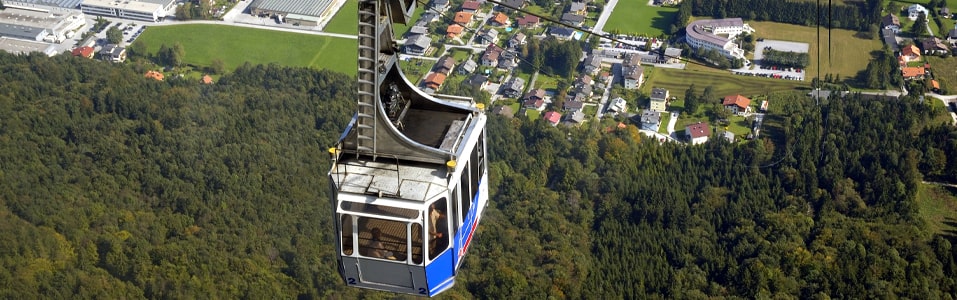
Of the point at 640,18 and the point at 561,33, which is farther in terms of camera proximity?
the point at 640,18

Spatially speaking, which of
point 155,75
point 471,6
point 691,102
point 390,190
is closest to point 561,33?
point 471,6

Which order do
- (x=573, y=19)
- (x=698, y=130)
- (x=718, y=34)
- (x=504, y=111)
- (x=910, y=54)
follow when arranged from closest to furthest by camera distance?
1. (x=698, y=130)
2. (x=504, y=111)
3. (x=910, y=54)
4. (x=718, y=34)
5. (x=573, y=19)

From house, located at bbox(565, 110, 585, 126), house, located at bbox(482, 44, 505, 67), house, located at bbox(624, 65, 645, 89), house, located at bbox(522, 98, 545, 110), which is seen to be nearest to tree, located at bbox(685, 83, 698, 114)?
house, located at bbox(624, 65, 645, 89)

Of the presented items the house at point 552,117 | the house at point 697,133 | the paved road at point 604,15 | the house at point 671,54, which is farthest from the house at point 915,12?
the house at point 552,117

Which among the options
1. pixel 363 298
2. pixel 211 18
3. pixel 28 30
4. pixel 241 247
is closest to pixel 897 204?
pixel 363 298

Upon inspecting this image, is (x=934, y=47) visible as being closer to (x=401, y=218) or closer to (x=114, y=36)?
(x=114, y=36)

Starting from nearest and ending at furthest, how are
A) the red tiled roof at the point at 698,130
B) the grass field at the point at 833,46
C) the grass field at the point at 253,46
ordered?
1. the red tiled roof at the point at 698,130
2. the grass field at the point at 833,46
3. the grass field at the point at 253,46

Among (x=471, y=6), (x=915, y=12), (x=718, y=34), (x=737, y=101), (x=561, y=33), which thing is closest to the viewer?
(x=737, y=101)

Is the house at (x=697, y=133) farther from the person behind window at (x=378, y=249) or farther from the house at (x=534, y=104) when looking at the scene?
the person behind window at (x=378, y=249)
